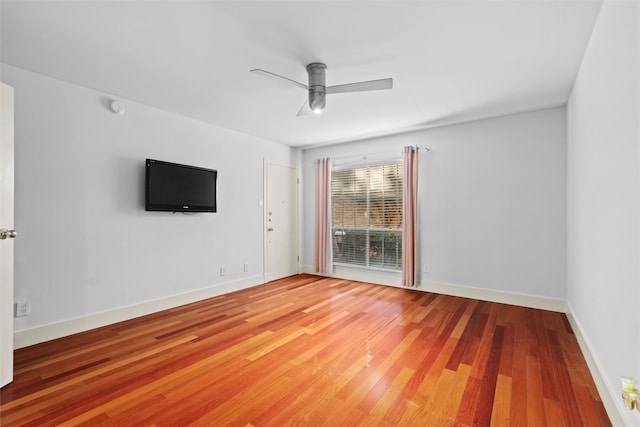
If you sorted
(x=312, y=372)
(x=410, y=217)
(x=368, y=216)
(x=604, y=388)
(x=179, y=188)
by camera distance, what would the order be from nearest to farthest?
(x=604, y=388)
(x=312, y=372)
(x=179, y=188)
(x=410, y=217)
(x=368, y=216)

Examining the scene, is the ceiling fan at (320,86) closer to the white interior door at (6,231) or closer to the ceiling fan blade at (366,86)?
the ceiling fan blade at (366,86)

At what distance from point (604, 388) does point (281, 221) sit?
179 inches

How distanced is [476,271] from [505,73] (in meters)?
2.56

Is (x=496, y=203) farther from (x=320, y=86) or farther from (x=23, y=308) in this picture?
(x=23, y=308)

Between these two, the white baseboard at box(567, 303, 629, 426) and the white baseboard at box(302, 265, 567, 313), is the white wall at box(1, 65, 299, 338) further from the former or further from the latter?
the white baseboard at box(567, 303, 629, 426)

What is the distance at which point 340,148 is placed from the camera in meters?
5.45

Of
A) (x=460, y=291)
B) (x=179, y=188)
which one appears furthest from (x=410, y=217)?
(x=179, y=188)

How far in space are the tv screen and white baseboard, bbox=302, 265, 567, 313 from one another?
2.69m

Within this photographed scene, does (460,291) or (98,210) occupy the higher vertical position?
(98,210)

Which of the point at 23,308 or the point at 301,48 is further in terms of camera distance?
the point at 23,308

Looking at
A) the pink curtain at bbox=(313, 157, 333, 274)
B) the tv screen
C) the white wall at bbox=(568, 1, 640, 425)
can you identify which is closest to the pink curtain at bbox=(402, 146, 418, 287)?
the pink curtain at bbox=(313, 157, 333, 274)

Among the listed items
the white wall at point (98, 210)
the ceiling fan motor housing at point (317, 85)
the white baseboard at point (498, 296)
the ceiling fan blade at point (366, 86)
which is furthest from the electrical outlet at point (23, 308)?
the white baseboard at point (498, 296)

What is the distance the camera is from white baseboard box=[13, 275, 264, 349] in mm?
2643

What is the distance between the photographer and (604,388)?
186 cm
